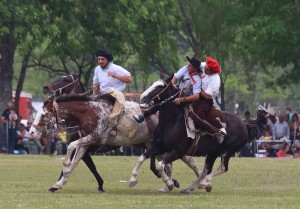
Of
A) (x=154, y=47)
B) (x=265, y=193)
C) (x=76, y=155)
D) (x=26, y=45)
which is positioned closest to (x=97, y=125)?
(x=76, y=155)

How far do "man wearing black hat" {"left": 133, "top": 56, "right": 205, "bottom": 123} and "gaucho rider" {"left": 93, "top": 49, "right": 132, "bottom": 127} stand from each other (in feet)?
1.27

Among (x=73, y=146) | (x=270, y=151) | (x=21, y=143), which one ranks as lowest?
(x=270, y=151)

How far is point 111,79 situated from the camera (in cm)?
2202

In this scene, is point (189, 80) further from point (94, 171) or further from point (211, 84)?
point (94, 171)

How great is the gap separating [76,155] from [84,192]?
67 centimetres

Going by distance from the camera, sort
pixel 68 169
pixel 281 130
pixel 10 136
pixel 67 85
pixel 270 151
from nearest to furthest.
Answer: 1. pixel 68 169
2. pixel 67 85
3. pixel 10 136
4. pixel 281 130
5. pixel 270 151

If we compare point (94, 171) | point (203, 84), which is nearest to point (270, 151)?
point (94, 171)

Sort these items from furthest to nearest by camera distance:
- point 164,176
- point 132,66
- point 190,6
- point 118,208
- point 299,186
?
point 132,66 → point 190,6 → point 299,186 → point 164,176 → point 118,208

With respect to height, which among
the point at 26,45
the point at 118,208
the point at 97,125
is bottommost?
the point at 118,208

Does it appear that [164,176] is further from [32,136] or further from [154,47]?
[154,47]

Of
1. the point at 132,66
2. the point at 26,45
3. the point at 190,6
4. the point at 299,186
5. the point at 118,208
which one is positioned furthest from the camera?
the point at 132,66

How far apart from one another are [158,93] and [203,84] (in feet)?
2.98

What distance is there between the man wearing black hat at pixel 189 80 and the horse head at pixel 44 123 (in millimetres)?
1501

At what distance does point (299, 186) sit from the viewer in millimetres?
23531
